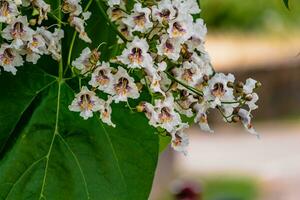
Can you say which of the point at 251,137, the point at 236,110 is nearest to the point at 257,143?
the point at 251,137

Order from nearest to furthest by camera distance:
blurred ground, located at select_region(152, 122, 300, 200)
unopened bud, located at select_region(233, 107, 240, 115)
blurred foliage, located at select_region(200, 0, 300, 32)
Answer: unopened bud, located at select_region(233, 107, 240, 115), blurred foliage, located at select_region(200, 0, 300, 32), blurred ground, located at select_region(152, 122, 300, 200)

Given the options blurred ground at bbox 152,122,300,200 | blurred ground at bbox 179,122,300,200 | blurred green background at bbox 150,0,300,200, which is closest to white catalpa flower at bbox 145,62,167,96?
blurred green background at bbox 150,0,300,200

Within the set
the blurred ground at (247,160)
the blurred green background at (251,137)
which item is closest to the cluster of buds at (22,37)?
the blurred green background at (251,137)

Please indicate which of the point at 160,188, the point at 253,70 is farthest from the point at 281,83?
the point at 160,188

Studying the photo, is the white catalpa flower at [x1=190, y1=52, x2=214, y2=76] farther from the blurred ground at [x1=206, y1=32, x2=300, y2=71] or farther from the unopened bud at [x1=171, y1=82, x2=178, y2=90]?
the blurred ground at [x1=206, y1=32, x2=300, y2=71]

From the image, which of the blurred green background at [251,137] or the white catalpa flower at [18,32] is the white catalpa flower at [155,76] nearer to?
the white catalpa flower at [18,32]

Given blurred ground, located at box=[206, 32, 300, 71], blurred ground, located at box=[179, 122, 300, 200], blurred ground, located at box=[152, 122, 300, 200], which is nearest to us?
blurred ground, located at box=[152, 122, 300, 200]

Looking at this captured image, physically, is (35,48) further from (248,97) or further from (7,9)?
(248,97)

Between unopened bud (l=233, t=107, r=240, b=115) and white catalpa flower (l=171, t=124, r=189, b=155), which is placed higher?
unopened bud (l=233, t=107, r=240, b=115)
